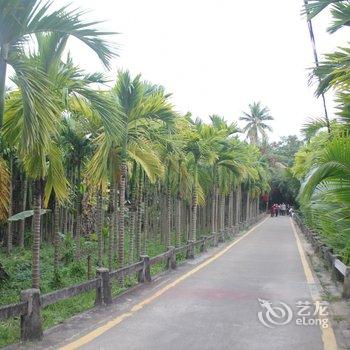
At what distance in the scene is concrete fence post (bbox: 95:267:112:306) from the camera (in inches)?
367

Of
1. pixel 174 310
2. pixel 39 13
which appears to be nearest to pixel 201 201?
pixel 174 310

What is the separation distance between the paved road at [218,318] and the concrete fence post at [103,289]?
692 mm

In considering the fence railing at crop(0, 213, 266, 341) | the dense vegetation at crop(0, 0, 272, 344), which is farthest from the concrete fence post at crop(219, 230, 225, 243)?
the fence railing at crop(0, 213, 266, 341)

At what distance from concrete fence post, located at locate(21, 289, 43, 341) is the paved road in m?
0.71

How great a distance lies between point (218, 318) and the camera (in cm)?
870

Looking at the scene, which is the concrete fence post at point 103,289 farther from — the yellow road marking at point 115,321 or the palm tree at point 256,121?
the palm tree at point 256,121

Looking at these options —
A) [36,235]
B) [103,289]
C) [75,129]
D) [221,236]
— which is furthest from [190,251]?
[36,235]

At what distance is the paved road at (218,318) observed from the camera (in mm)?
7148

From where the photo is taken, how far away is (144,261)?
12227 millimetres

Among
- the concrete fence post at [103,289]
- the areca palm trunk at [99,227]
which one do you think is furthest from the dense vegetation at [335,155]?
the areca palm trunk at [99,227]

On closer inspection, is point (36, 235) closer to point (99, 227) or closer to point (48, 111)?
point (48, 111)

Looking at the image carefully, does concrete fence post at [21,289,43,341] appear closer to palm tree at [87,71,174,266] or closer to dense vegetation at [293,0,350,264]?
dense vegetation at [293,0,350,264]

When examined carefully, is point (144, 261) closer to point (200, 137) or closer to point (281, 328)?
point (281, 328)

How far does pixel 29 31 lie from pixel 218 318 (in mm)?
5316
